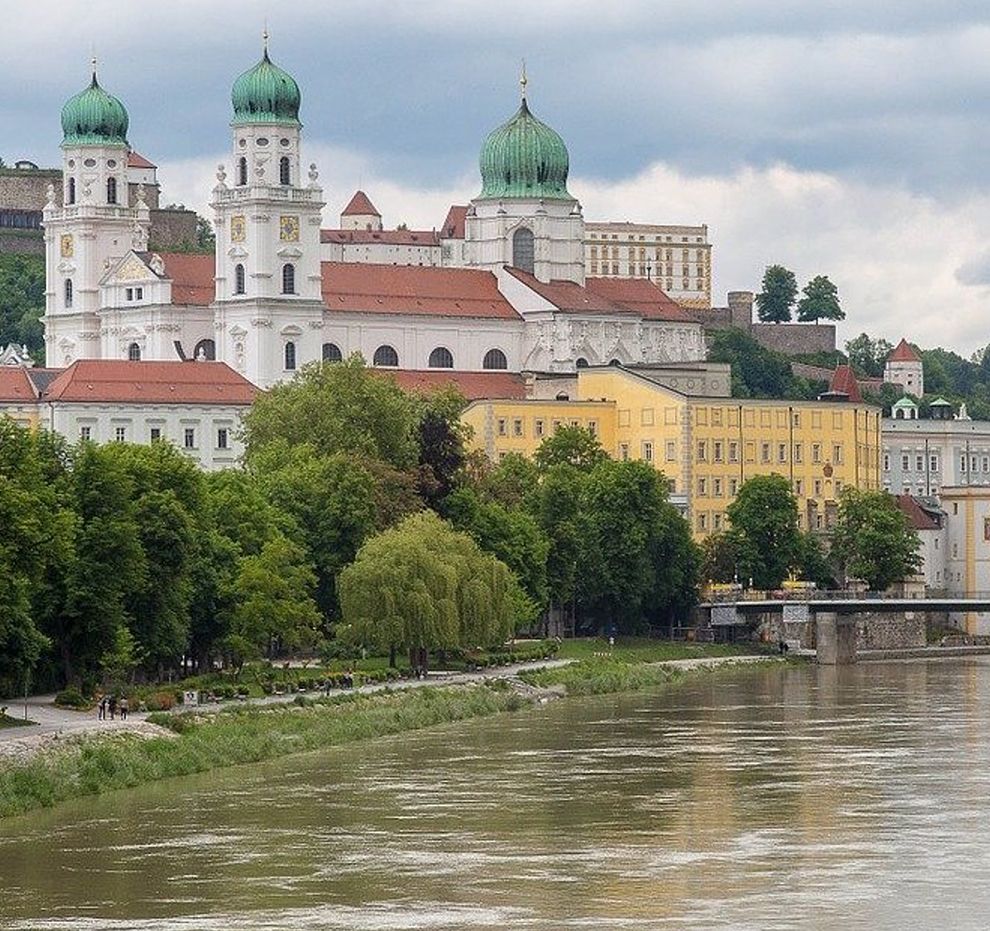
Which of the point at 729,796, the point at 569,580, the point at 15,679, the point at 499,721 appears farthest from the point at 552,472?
the point at 729,796

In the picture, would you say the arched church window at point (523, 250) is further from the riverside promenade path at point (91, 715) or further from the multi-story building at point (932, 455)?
the riverside promenade path at point (91, 715)

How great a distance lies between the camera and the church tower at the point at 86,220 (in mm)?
177000

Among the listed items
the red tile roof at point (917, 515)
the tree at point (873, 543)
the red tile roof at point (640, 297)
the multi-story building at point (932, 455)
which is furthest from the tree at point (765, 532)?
the multi-story building at point (932, 455)

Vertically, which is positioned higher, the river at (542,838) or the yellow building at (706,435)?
Result: the yellow building at (706,435)

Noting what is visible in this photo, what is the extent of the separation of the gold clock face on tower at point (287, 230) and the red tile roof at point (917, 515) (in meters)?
33.2

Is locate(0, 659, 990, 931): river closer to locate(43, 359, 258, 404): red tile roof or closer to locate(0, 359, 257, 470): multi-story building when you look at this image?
locate(0, 359, 257, 470): multi-story building

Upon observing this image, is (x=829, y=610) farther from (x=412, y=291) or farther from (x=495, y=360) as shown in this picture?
(x=412, y=291)

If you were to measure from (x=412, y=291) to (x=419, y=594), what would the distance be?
8172cm

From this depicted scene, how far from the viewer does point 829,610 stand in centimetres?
12925

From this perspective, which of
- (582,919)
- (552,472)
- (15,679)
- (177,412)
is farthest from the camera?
(177,412)

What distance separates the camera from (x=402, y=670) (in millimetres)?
99062

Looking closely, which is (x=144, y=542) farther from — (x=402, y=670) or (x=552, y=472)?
(x=552, y=472)

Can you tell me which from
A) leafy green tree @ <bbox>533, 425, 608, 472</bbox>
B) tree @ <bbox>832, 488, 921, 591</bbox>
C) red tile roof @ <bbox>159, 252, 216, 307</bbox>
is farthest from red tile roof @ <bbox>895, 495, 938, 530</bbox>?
red tile roof @ <bbox>159, 252, 216, 307</bbox>

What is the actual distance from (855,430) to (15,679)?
286 ft
